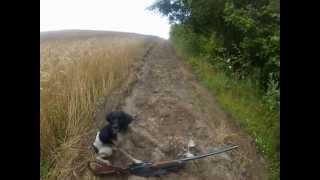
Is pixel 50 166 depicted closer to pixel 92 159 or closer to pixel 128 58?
pixel 92 159

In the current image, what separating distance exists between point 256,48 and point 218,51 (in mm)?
317

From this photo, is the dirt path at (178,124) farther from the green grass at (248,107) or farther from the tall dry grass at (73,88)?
the tall dry grass at (73,88)

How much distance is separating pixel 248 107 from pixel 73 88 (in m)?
1.39

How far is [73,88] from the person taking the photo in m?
3.58

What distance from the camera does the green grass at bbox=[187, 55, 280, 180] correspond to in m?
3.48

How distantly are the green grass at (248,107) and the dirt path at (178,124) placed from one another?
7 centimetres

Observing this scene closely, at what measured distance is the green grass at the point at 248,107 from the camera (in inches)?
137

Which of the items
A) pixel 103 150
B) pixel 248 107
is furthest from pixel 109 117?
pixel 248 107

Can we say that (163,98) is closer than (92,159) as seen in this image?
No

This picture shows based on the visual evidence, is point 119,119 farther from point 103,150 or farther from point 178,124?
point 178,124

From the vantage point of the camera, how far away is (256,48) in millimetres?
4004

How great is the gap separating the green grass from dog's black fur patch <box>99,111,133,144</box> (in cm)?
100

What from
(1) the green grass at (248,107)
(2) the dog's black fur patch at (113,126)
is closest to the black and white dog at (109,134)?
(2) the dog's black fur patch at (113,126)
